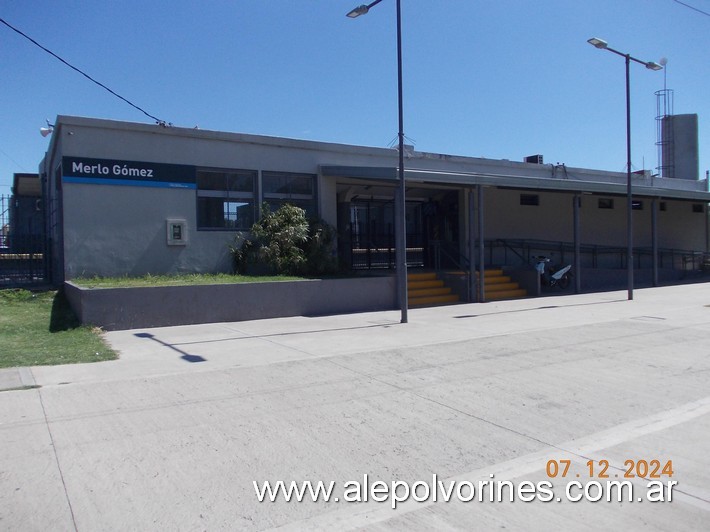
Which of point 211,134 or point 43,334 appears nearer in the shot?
point 43,334

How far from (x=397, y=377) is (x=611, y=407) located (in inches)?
105

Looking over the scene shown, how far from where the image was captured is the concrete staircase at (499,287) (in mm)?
18656

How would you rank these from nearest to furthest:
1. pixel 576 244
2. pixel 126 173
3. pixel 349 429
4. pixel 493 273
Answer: pixel 349 429 → pixel 126 173 → pixel 493 273 → pixel 576 244

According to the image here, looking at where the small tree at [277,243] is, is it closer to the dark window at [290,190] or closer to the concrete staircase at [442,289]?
the dark window at [290,190]

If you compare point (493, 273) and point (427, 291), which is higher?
point (493, 273)

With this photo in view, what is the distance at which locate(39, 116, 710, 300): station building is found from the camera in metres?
14.3

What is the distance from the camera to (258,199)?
54.0ft

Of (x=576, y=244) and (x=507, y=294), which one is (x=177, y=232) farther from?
(x=576, y=244)

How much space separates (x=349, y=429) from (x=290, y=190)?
12.2 metres

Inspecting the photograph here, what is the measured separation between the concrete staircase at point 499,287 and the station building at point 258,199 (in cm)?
95

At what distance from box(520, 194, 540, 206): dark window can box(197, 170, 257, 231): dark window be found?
450 inches

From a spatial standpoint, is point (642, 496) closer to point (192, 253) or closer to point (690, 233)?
point (192, 253)

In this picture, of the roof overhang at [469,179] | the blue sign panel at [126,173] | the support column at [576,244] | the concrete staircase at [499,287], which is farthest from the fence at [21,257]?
the support column at [576,244]

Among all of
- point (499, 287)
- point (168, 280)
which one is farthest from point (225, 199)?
point (499, 287)
